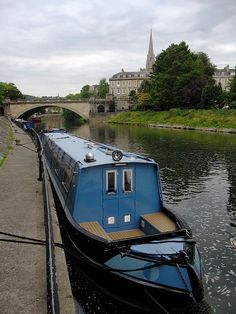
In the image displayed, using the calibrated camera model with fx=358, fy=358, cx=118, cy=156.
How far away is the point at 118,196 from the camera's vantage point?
1195 centimetres

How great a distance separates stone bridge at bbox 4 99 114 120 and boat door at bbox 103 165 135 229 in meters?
98.0

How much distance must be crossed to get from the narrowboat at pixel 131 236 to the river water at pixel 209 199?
4.51 ft

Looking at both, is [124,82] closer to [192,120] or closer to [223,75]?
[223,75]

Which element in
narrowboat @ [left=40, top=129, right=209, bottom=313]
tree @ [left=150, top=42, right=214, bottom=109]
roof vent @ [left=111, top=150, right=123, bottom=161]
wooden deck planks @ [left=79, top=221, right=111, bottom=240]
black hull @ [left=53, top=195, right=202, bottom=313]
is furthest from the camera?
tree @ [left=150, top=42, right=214, bottom=109]

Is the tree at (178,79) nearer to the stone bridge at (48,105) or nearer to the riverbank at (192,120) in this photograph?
the riverbank at (192,120)

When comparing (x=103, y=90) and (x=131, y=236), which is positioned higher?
(x=103, y=90)

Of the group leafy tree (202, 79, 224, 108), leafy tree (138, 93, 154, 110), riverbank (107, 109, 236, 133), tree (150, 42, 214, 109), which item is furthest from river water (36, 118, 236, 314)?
leafy tree (138, 93, 154, 110)

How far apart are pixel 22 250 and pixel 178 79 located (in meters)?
78.7

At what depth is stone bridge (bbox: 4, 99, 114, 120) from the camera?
4272 inches

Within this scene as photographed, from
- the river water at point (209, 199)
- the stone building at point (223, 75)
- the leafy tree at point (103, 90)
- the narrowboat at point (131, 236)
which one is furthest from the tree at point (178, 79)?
the leafy tree at point (103, 90)

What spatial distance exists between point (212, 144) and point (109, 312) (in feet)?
116

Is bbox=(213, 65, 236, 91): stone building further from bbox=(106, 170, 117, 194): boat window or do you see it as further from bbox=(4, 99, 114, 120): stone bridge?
bbox=(106, 170, 117, 194): boat window

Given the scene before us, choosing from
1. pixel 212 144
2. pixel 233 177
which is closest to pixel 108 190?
pixel 233 177

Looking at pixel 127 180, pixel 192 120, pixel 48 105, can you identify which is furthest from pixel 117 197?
pixel 48 105
